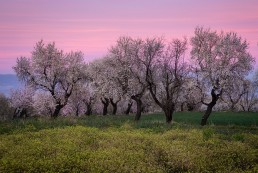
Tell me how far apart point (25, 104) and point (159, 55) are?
160 feet

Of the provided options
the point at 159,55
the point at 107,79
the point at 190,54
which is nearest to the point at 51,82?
the point at 107,79

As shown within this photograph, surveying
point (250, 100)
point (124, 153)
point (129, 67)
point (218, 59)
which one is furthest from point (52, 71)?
point (250, 100)

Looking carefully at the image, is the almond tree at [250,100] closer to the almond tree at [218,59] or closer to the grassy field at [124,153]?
the almond tree at [218,59]

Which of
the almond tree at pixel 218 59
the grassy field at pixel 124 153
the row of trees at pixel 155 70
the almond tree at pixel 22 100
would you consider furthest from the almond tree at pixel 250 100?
the grassy field at pixel 124 153

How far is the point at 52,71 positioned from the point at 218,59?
87.7 ft

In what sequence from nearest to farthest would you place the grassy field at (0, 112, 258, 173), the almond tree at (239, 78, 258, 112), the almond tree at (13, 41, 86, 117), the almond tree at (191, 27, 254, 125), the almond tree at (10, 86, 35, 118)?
the grassy field at (0, 112, 258, 173) < the almond tree at (191, 27, 254, 125) < the almond tree at (13, 41, 86, 117) < the almond tree at (10, 86, 35, 118) < the almond tree at (239, 78, 258, 112)

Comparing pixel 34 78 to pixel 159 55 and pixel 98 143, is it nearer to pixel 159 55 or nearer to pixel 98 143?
pixel 159 55

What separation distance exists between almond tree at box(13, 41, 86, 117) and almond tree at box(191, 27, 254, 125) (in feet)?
74.0

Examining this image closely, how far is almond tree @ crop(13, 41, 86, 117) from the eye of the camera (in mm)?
51750

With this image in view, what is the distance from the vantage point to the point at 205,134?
1024 inches

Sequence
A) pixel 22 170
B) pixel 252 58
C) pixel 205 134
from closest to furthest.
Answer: pixel 22 170, pixel 205 134, pixel 252 58

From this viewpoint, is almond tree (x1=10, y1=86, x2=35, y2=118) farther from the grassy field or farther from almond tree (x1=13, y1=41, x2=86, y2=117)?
the grassy field

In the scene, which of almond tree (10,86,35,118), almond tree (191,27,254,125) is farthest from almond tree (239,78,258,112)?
almond tree (10,86,35,118)

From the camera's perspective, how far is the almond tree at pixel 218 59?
131 feet
